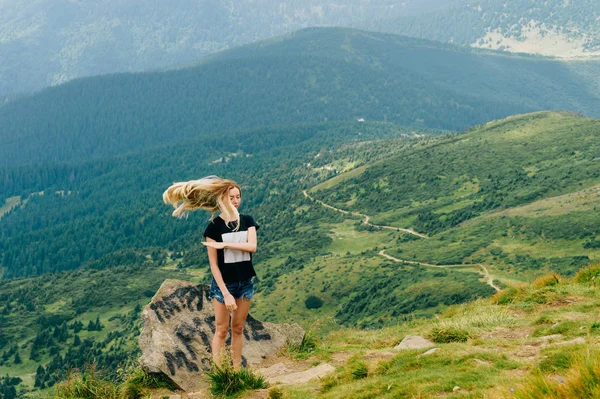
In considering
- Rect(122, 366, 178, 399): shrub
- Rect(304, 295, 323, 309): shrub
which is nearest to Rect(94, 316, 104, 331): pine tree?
Rect(304, 295, 323, 309): shrub

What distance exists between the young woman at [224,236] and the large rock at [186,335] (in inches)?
74.2

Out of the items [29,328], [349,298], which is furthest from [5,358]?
[349,298]

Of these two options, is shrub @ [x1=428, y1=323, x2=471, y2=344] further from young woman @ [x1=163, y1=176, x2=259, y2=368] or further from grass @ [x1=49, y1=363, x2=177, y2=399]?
grass @ [x1=49, y1=363, x2=177, y2=399]

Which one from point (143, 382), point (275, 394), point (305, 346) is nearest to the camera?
point (275, 394)

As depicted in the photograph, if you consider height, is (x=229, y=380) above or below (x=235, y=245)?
below

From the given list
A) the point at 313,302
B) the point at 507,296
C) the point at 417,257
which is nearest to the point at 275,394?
the point at 507,296

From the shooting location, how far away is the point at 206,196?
48.9 ft

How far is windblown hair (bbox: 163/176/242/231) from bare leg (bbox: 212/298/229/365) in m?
1.96

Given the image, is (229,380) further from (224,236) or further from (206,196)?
(206,196)

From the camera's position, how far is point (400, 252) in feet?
405

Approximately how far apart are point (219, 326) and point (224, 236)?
2.31 m

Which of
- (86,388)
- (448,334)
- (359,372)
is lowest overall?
(448,334)

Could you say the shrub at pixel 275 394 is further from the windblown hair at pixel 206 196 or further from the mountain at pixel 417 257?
the mountain at pixel 417 257

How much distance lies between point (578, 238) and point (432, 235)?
140ft
